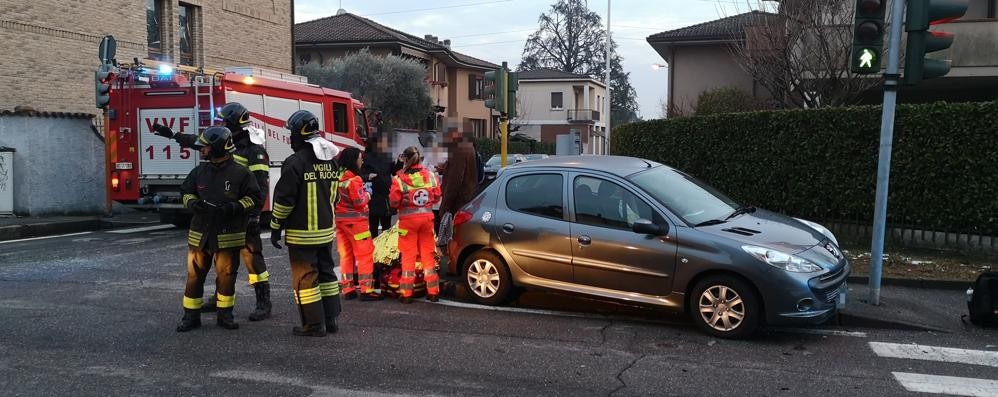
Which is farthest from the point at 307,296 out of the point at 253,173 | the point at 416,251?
the point at 416,251

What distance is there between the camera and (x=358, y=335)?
6.17 metres

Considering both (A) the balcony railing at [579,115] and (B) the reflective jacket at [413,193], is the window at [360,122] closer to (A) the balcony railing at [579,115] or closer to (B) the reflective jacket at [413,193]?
(B) the reflective jacket at [413,193]

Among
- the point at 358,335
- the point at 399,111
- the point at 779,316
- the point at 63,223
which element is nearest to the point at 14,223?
the point at 63,223

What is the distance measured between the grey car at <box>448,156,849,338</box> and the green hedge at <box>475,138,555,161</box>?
31845 millimetres

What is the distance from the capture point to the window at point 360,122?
16.1 m

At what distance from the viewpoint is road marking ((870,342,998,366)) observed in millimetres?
5645

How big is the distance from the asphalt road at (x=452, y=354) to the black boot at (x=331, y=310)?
106mm

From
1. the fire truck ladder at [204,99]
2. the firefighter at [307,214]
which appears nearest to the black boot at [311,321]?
the firefighter at [307,214]

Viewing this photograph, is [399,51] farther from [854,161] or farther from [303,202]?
[303,202]

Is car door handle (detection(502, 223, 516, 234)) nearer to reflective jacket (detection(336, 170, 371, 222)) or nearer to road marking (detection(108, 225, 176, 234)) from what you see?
reflective jacket (detection(336, 170, 371, 222))

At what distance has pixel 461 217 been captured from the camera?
743 cm

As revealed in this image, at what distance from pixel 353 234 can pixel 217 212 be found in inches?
60.7

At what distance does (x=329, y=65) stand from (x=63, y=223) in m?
24.2

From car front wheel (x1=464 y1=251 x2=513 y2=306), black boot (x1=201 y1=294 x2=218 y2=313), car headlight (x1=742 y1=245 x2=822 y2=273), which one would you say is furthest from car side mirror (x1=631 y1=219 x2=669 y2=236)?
black boot (x1=201 y1=294 x2=218 y2=313)
